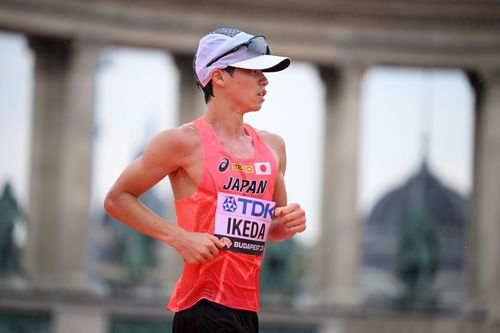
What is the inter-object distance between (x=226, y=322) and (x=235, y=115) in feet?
7.17

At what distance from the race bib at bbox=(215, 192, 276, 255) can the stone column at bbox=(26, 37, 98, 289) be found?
53640 mm

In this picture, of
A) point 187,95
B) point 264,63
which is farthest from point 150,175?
point 187,95

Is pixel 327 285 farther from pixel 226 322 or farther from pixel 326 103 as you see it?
pixel 226 322

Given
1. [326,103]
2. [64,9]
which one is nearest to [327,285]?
[326,103]

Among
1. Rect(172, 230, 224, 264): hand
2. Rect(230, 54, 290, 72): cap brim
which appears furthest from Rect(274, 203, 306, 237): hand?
Rect(230, 54, 290, 72): cap brim

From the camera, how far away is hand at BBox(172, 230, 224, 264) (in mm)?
11141

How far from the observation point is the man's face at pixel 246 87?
39.3ft

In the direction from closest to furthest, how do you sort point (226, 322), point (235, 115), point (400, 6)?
point (226, 322) < point (235, 115) < point (400, 6)

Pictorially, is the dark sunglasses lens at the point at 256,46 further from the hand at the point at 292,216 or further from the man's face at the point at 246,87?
the hand at the point at 292,216

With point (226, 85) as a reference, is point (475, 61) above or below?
above

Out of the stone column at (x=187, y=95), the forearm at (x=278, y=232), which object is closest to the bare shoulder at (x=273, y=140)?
the forearm at (x=278, y=232)

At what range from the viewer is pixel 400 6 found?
7025 centimetres

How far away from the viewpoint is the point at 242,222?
38.4 feet

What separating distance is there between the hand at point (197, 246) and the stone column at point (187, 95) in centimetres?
5877
